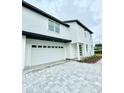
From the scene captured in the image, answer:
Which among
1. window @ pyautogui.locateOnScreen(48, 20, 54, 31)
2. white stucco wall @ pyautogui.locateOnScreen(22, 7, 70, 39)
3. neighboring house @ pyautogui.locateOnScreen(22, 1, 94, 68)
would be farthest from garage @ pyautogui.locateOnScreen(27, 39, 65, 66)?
window @ pyautogui.locateOnScreen(48, 20, 54, 31)

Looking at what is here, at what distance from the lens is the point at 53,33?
497 inches

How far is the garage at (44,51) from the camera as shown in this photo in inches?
385

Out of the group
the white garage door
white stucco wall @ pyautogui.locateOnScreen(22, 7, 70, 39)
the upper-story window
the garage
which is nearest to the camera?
white stucco wall @ pyautogui.locateOnScreen(22, 7, 70, 39)

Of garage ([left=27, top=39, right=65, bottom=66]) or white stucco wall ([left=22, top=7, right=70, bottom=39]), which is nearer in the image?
white stucco wall ([left=22, top=7, right=70, bottom=39])

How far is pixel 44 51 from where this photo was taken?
1117cm

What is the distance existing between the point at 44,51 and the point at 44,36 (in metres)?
1.54

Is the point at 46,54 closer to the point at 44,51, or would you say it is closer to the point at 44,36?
the point at 44,51

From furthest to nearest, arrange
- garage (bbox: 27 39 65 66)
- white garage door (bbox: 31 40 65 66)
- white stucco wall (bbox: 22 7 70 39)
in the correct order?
white garage door (bbox: 31 40 65 66) → garage (bbox: 27 39 65 66) → white stucco wall (bbox: 22 7 70 39)

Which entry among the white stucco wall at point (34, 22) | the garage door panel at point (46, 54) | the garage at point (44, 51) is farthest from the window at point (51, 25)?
the garage door panel at point (46, 54)

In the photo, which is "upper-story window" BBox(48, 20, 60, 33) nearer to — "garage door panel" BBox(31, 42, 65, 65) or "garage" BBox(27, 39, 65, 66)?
"garage" BBox(27, 39, 65, 66)

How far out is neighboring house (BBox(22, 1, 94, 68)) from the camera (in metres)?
8.95
